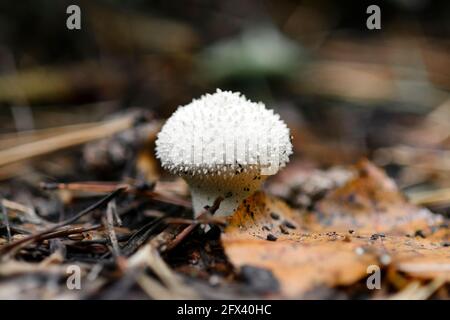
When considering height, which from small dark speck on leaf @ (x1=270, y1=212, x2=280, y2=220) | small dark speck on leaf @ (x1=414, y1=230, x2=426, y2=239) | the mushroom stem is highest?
the mushroom stem

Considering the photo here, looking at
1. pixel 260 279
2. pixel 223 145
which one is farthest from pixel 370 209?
pixel 260 279

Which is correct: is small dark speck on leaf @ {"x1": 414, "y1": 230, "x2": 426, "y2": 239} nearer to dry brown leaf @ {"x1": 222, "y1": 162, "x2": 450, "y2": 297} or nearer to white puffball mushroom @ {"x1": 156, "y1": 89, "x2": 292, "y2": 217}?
dry brown leaf @ {"x1": 222, "y1": 162, "x2": 450, "y2": 297}

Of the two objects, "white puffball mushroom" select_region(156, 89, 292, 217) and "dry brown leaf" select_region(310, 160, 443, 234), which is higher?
"white puffball mushroom" select_region(156, 89, 292, 217)

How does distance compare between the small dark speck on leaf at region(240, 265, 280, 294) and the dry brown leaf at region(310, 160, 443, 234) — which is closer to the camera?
the small dark speck on leaf at region(240, 265, 280, 294)

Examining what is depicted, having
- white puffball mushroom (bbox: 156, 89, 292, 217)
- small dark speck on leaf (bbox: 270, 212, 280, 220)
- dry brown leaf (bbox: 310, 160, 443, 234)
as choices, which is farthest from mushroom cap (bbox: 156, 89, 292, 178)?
dry brown leaf (bbox: 310, 160, 443, 234)

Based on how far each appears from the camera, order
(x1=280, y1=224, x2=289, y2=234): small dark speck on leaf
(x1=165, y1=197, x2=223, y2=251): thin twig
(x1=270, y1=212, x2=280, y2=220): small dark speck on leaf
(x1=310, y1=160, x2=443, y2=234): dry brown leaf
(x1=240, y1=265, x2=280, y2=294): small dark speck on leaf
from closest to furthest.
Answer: (x1=240, y1=265, x2=280, y2=294): small dark speck on leaf
(x1=165, y1=197, x2=223, y2=251): thin twig
(x1=280, y1=224, x2=289, y2=234): small dark speck on leaf
(x1=270, y1=212, x2=280, y2=220): small dark speck on leaf
(x1=310, y1=160, x2=443, y2=234): dry brown leaf

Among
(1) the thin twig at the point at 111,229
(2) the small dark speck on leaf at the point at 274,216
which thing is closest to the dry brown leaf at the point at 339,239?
(2) the small dark speck on leaf at the point at 274,216
